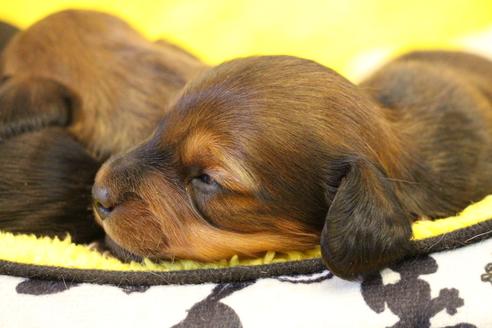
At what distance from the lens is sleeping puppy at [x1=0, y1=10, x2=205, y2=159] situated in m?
2.62

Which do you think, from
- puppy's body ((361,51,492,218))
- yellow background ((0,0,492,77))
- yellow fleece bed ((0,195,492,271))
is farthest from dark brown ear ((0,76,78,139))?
yellow background ((0,0,492,77))

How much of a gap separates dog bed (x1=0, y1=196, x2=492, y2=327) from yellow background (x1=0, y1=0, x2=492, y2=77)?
2.76 meters

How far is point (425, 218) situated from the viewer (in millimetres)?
2189

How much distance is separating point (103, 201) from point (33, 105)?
75 centimetres

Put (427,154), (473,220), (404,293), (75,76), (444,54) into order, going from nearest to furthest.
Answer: (404,293), (473,220), (427,154), (75,76), (444,54)

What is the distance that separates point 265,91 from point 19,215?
3.70 ft

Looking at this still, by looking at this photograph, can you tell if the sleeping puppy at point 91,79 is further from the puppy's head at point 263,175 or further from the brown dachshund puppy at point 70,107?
the puppy's head at point 263,175

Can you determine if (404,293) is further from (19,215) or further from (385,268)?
(19,215)

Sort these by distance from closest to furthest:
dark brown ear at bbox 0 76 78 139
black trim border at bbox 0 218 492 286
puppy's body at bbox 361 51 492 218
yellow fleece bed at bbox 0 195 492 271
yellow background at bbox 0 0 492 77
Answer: black trim border at bbox 0 218 492 286 < yellow fleece bed at bbox 0 195 492 271 < puppy's body at bbox 361 51 492 218 < dark brown ear at bbox 0 76 78 139 < yellow background at bbox 0 0 492 77

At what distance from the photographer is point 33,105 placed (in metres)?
2.59

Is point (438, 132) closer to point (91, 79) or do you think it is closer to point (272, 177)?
point (272, 177)

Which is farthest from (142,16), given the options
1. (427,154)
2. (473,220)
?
(473,220)

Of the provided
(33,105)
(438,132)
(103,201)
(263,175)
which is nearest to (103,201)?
(103,201)

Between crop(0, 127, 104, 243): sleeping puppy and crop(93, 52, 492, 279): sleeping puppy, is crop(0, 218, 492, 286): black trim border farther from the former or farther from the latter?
crop(0, 127, 104, 243): sleeping puppy
